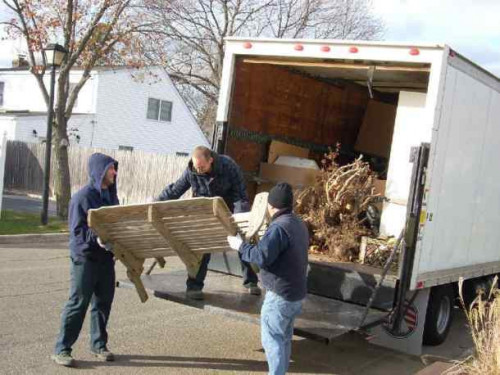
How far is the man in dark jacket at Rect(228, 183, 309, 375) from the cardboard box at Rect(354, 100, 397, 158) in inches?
204

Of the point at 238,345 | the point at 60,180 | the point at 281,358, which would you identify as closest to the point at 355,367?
the point at 238,345

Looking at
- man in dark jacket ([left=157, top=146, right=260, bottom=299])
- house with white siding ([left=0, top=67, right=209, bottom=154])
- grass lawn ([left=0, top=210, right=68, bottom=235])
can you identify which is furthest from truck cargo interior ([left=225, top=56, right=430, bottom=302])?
house with white siding ([left=0, top=67, right=209, bottom=154])

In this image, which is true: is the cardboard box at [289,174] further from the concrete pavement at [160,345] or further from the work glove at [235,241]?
the work glove at [235,241]

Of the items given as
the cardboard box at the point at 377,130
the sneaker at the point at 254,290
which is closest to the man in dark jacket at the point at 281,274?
the sneaker at the point at 254,290

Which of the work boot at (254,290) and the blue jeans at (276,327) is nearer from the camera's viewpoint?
the blue jeans at (276,327)

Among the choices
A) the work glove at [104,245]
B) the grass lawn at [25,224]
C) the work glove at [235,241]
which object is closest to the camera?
the work glove at [235,241]

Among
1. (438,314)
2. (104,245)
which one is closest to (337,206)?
(438,314)

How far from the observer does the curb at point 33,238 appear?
11977 mm

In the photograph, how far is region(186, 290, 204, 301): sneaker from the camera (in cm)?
586

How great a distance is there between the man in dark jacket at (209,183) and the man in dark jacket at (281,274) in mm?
1524

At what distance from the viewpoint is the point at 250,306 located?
5.79 m

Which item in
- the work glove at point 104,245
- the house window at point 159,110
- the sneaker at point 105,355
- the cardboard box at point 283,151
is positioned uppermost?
the house window at point 159,110

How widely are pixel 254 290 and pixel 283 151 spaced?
2632mm

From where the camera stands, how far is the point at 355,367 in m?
6.13
